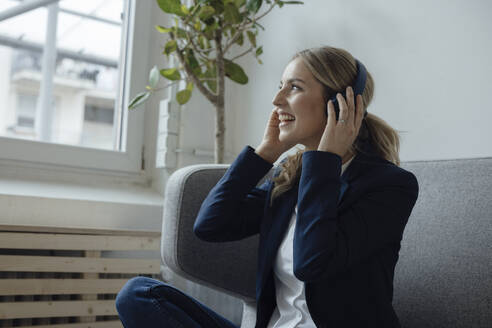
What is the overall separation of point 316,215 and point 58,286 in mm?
1039

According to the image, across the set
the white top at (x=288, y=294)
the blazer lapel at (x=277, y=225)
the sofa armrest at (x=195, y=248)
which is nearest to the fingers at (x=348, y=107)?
the white top at (x=288, y=294)

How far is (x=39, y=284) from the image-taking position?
1529 mm

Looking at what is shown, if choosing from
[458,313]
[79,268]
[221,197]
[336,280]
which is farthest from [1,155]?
[458,313]

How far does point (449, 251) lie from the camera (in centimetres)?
104

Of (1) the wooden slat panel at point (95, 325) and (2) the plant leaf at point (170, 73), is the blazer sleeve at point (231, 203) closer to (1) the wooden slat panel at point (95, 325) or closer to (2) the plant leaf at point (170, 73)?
(1) the wooden slat panel at point (95, 325)

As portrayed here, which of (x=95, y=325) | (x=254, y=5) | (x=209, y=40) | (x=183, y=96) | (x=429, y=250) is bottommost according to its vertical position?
(x=95, y=325)

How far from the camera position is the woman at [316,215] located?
2.93ft

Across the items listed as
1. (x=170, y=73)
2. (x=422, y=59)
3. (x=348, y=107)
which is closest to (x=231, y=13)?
(x=170, y=73)

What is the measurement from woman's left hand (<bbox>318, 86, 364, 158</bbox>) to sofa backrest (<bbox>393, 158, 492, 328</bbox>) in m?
0.27

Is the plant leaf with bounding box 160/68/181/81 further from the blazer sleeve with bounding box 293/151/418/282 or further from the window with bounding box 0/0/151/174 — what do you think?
the blazer sleeve with bounding box 293/151/418/282

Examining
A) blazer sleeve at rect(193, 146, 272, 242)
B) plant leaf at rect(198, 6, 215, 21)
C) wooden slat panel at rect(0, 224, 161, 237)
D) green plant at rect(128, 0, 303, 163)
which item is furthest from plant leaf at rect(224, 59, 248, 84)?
blazer sleeve at rect(193, 146, 272, 242)

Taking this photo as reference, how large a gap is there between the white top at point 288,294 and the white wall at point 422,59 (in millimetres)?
516

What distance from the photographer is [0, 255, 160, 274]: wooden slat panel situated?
1.50 meters

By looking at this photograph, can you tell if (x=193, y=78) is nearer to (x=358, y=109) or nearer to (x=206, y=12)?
(x=206, y=12)
